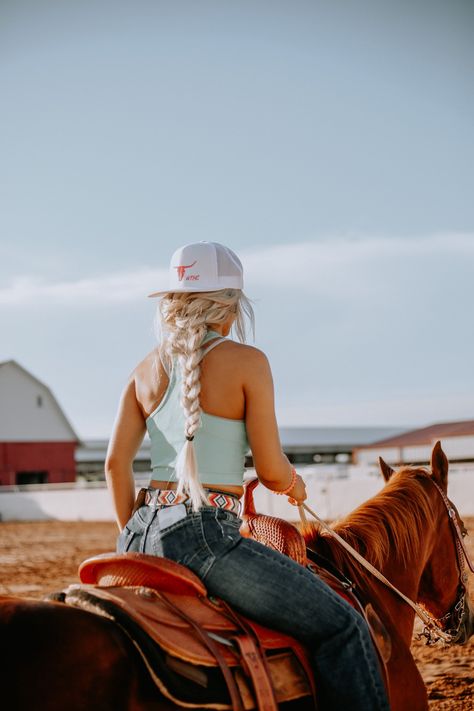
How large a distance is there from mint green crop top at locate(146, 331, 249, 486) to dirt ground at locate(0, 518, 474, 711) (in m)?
3.30

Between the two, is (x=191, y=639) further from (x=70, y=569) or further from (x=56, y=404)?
(x=56, y=404)

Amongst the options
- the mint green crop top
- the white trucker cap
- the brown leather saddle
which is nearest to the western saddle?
the brown leather saddle

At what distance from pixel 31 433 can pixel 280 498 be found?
23653 mm

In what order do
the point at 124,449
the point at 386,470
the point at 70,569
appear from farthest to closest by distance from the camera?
the point at 70,569 → the point at 386,470 → the point at 124,449

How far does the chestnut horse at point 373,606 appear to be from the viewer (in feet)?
6.45

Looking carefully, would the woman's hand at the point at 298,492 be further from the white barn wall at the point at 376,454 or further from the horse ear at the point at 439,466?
the white barn wall at the point at 376,454

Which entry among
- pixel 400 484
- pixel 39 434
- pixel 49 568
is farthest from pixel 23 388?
pixel 400 484

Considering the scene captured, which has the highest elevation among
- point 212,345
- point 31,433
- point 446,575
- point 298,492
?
point 31,433

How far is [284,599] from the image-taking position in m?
2.43

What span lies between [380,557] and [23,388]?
130ft

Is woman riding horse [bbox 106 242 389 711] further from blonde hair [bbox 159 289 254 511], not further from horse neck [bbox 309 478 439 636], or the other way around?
horse neck [bbox 309 478 439 636]

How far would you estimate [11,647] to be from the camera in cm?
197

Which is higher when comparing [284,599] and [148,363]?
[148,363]

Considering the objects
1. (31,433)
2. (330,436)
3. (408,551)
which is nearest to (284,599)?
(408,551)
